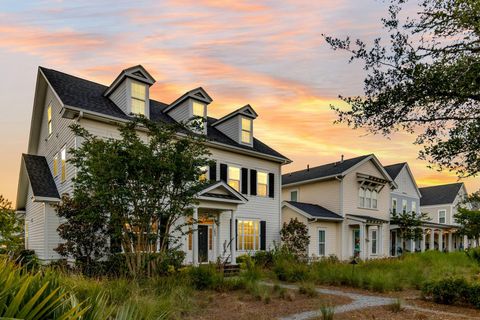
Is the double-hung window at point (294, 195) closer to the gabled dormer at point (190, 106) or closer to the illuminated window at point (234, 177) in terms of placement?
the illuminated window at point (234, 177)

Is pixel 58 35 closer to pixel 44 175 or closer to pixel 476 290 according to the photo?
pixel 44 175

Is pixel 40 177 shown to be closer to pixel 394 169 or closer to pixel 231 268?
pixel 231 268

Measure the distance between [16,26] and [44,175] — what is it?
8635 millimetres

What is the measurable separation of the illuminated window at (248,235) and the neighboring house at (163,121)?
0.17ft

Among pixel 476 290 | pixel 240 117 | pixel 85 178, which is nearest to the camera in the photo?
pixel 476 290

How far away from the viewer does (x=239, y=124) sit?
2248 cm

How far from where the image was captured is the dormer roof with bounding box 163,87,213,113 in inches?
800

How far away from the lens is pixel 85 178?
11.7 m

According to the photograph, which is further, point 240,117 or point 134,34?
point 240,117

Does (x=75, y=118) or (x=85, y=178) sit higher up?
(x=75, y=118)

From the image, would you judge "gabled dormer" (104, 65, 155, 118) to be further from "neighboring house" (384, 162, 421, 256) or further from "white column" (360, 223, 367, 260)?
"neighboring house" (384, 162, 421, 256)

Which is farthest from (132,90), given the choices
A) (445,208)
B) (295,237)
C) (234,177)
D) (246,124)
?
(445,208)

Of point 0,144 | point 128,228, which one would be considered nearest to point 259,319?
point 128,228

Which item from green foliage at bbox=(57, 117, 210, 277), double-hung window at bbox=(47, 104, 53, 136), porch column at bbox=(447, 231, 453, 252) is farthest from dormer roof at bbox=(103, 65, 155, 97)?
porch column at bbox=(447, 231, 453, 252)
